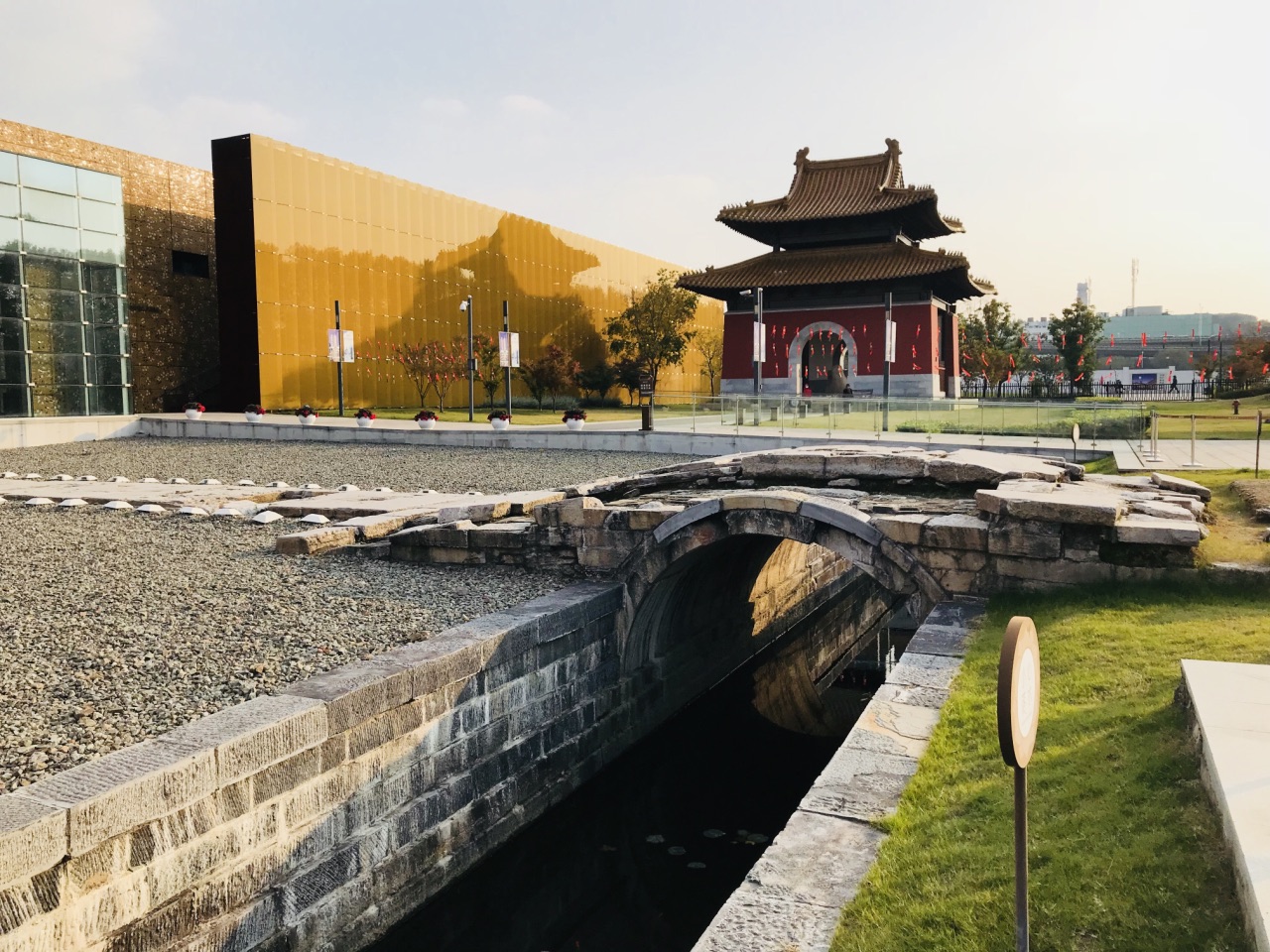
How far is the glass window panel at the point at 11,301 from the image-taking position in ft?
87.2

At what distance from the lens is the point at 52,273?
27.7 metres

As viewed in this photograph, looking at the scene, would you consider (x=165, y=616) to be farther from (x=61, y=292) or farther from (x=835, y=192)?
(x=835, y=192)

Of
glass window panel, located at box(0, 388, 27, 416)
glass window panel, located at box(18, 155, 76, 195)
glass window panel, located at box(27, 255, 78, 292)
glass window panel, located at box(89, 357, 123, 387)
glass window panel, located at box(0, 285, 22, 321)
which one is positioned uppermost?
glass window panel, located at box(18, 155, 76, 195)

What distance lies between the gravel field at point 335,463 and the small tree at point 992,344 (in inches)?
1576

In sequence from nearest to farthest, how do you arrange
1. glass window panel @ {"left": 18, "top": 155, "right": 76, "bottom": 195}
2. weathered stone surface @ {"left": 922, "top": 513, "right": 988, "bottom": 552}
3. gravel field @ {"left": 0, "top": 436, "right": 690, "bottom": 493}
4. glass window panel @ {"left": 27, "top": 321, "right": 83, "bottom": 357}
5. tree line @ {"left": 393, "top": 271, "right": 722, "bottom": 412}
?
weathered stone surface @ {"left": 922, "top": 513, "right": 988, "bottom": 552} < gravel field @ {"left": 0, "top": 436, "right": 690, "bottom": 493} < glass window panel @ {"left": 18, "top": 155, "right": 76, "bottom": 195} < glass window panel @ {"left": 27, "top": 321, "right": 83, "bottom": 357} < tree line @ {"left": 393, "top": 271, "right": 722, "bottom": 412}

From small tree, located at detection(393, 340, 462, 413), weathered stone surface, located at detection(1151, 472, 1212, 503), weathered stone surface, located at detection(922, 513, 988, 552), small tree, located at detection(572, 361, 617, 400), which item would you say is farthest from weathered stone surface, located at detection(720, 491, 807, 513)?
small tree, located at detection(572, 361, 617, 400)

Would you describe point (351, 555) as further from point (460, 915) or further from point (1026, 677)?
point (1026, 677)

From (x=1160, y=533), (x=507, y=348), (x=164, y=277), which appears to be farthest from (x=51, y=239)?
(x=1160, y=533)

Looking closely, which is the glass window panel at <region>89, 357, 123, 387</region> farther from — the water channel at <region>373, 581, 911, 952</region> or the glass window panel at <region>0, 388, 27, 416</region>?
the water channel at <region>373, 581, 911, 952</region>

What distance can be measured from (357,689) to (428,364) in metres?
34.5

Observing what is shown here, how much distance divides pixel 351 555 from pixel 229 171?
27.7 metres

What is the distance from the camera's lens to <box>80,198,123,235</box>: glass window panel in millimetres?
28438

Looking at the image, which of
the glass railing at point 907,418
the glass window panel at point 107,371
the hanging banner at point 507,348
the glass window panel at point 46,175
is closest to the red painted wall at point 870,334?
the hanging banner at point 507,348

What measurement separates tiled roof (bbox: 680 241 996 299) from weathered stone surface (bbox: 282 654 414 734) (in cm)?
3221
